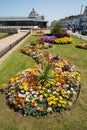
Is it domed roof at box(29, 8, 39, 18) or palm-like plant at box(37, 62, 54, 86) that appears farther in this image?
domed roof at box(29, 8, 39, 18)

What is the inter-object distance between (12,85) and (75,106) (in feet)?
7.90

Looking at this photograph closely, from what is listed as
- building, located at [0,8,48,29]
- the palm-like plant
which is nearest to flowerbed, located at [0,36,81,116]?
the palm-like plant

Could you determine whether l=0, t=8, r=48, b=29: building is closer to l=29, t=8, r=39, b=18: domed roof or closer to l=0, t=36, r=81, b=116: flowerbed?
l=29, t=8, r=39, b=18: domed roof

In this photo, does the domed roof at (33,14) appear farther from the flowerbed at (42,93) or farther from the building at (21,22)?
the flowerbed at (42,93)

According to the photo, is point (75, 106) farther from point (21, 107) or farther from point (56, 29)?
point (56, 29)

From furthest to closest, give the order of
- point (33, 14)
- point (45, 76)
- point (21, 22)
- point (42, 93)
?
point (33, 14), point (21, 22), point (45, 76), point (42, 93)

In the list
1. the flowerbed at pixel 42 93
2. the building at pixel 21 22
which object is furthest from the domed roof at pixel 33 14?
the flowerbed at pixel 42 93

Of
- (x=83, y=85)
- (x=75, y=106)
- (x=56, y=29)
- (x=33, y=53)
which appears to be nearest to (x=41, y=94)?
(x=75, y=106)

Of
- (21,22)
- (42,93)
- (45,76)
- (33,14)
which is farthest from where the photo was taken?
(33,14)

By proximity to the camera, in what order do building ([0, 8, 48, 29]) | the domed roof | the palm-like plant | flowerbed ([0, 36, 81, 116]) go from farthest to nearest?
1. the domed roof
2. building ([0, 8, 48, 29])
3. the palm-like plant
4. flowerbed ([0, 36, 81, 116])

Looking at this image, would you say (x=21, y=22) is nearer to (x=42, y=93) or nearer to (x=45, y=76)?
(x=45, y=76)

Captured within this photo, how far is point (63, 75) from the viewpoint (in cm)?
953

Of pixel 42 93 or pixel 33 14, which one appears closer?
pixel 42 93

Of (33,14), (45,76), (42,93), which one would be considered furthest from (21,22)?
(42,93)
